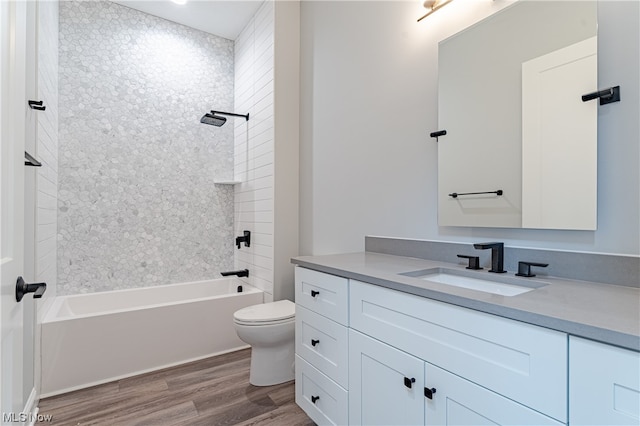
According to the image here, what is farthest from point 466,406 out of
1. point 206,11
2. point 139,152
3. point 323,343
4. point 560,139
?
point 206,11

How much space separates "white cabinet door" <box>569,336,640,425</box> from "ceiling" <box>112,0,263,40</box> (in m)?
3.40

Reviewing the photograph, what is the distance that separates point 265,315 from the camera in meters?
2.22

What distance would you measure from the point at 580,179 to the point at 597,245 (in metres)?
0.24

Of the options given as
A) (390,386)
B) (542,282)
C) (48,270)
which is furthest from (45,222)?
(542,282)

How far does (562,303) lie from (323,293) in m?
0.99

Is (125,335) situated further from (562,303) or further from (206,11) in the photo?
(206,11)

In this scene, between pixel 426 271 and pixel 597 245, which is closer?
pixel 597 245

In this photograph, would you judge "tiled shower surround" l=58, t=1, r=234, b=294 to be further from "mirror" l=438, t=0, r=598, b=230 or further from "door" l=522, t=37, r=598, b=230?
"door" l=522, t=37, r=598, b=230

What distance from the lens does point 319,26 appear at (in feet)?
8.76

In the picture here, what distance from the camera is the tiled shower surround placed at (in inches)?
111

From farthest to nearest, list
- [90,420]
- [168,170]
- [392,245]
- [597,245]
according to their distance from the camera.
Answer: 1. [168,170]
2. [392,245]
3. [90,420]
4. [597,245]

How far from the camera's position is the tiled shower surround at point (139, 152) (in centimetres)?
283

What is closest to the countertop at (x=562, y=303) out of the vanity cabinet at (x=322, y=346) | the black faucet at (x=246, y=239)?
the vanity cabinet at (x=322, y=346)

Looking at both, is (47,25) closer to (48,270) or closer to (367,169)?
(48,270)
